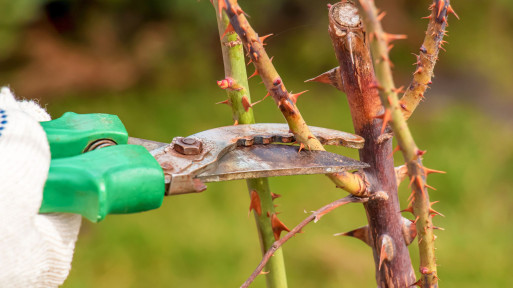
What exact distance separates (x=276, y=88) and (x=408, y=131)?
0.14 meters

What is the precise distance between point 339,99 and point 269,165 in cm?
252

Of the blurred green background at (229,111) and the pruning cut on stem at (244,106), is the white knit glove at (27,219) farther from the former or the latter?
the blurred green background at (229,111)

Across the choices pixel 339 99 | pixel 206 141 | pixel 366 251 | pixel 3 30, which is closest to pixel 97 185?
pixel 206 141

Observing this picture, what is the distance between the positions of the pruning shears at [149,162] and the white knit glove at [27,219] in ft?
0.07

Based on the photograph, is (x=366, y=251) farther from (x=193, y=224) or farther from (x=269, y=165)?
(x=269, y=165)

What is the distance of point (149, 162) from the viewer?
647 mm

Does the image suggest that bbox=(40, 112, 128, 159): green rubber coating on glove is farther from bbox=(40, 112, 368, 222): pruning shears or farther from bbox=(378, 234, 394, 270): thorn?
bbox=(378, 234, 394, 270): thorn

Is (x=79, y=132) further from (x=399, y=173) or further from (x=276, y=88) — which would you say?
(x=399, y=173)

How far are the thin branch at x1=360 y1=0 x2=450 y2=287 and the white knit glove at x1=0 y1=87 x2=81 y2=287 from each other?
32 centimetres

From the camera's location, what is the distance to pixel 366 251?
7.32ft

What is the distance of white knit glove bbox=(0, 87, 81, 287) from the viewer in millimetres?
583

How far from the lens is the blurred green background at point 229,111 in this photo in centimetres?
213

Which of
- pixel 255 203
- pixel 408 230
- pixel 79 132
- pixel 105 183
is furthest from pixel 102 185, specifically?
pixel 408 230

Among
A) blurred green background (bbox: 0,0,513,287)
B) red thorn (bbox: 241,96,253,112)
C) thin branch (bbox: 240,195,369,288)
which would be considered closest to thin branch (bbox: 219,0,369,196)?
thin branch (bbox: 240,195,369,288)
